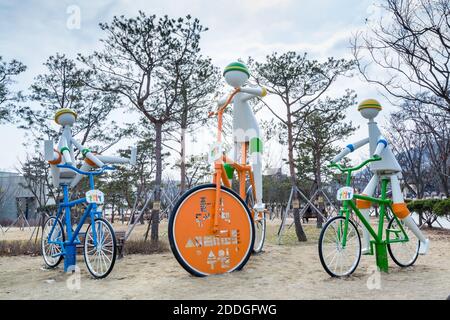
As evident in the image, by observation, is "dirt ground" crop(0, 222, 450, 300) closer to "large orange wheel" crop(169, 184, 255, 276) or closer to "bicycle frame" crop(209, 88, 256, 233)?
"large orange wheel" crop(169, 184, 255, 276)

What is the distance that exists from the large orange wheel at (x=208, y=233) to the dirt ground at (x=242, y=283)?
16 centimetres

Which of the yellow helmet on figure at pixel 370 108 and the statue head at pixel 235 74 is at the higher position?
the statue head at pixel 235 74

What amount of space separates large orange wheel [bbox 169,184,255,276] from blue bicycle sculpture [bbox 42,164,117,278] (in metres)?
0.74

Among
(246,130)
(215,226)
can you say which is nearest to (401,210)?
(246,130)

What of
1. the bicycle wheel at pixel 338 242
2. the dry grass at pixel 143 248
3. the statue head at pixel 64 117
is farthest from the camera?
the dry grass at pixel 143 248

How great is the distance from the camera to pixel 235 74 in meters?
4.79

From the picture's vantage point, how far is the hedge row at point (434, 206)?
1093 centimetres

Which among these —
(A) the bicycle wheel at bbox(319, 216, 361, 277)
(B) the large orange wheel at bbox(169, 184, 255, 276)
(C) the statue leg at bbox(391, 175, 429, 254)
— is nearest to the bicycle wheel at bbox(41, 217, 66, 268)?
(B) the large orange wheel at bbox(169, 184, 255, 276)

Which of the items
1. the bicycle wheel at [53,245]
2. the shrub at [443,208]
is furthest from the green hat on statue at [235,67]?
the shrub at [443,208]

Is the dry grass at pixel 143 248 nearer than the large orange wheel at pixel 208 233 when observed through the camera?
No

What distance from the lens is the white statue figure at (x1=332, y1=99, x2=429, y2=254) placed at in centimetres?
454

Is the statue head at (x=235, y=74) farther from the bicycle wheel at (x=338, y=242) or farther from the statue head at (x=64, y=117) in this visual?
the statue head at (x=64, y=117)
